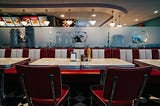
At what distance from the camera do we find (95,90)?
7.12 feet

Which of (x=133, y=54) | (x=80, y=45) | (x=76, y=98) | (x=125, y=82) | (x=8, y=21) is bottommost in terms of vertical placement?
(x=76, y=98)

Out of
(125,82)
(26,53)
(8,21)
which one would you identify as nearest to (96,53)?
(26,53)

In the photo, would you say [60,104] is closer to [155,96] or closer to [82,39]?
[155,96]

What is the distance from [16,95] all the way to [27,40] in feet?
9.19

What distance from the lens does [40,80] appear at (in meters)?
1.59

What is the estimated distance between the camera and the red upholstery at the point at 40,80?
5.10 feet

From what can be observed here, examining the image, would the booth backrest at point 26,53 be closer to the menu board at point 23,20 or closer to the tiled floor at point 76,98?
the tiled floor at point 76,98

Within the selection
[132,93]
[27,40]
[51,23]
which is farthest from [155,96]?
[51,23]

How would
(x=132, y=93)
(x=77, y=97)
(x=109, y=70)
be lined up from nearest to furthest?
(x=109, y=70) → (x=132, y=93) → (x=77, y=97)

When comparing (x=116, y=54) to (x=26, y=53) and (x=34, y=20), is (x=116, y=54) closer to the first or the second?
(x=26, y=53)

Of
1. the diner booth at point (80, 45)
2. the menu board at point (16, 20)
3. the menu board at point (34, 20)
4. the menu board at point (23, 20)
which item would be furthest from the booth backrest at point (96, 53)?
the menu board at point (16, 20)

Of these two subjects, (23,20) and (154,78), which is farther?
(23,20)

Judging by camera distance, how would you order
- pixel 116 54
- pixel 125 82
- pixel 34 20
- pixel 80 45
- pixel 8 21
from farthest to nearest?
1. pixel 8 21
2. pixel 34 20
3. pixel 80 45
4. pixel 116 54
5. pixel 125 82

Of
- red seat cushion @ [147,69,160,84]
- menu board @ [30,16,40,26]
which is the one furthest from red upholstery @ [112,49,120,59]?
menu board @ [30,16,40,26]
